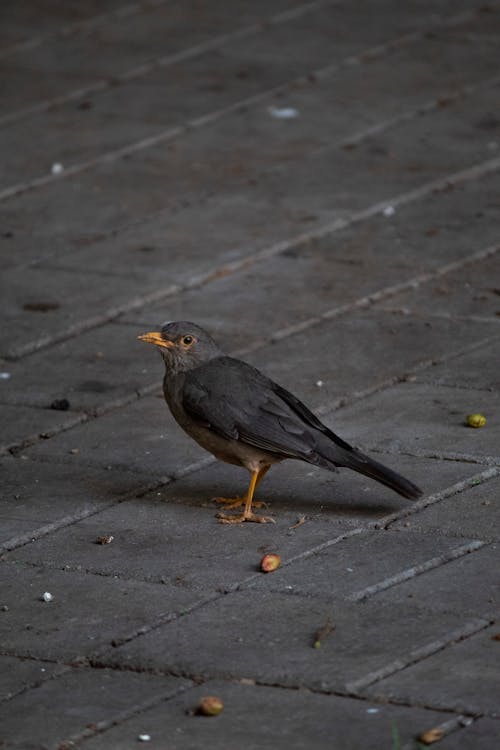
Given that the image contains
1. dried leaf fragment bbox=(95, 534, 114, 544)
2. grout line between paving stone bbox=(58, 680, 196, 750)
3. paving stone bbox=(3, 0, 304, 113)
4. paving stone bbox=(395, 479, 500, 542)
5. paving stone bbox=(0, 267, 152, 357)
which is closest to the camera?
grout line between paving stone bbox=(58, 680, 196, 750)

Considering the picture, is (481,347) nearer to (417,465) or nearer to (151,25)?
(417,465)

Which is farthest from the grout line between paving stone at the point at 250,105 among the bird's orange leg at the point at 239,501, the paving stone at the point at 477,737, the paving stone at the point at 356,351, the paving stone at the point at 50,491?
the paving stone at the point at 477,737

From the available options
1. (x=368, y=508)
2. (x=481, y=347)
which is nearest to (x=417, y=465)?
(x=368, y=508)

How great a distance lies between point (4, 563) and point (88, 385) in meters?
1.87

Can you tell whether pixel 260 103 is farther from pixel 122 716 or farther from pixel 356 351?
pixel 122 716

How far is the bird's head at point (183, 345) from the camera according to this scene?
21.5ft

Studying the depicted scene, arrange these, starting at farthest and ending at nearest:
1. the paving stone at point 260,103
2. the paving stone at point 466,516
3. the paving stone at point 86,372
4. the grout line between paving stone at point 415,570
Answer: the paving stone at point 260,103
the paving stone at point 86,372
the paving stone at point 466,516
the grout line between paving stone at point 415,570

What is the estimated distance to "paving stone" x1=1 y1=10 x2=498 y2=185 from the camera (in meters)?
11.3

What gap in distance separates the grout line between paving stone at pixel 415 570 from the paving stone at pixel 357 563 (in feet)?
0.06

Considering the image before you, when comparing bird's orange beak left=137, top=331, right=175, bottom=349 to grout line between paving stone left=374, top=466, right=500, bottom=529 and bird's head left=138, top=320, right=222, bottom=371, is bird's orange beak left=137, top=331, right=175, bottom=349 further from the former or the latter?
grout line between paving stone left=374, top=466, right=500, bottom=529

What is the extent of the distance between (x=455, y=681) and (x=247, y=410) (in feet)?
5.89

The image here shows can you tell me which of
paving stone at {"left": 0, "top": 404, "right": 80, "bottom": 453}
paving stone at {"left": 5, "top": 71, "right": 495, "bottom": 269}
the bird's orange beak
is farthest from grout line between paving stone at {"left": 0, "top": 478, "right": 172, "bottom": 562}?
paving stone at {"left": 5, "top": 71, "right": 495, "bottom": 269}

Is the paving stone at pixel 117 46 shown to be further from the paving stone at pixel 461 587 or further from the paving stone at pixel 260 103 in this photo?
the paving stone at pixel 461 587

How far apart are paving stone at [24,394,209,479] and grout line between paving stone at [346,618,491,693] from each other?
6.45 feet
